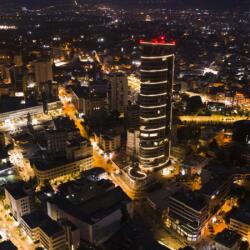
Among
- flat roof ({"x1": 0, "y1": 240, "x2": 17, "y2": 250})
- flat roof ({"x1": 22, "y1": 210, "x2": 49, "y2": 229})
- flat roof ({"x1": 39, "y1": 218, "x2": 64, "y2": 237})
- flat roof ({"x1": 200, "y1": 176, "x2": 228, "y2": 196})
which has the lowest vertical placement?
flat roof ({"x1": 22, "y1": 210, "x2": 49, "y2": 229})

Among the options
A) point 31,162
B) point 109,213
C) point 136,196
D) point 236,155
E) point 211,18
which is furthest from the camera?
point 211,18

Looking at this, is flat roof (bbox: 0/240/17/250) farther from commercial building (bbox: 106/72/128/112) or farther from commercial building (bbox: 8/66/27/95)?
commercial building (bbox: 8/66/27/95)

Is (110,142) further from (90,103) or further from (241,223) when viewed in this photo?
(241,223)

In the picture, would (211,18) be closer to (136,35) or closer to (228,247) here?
(136,35)

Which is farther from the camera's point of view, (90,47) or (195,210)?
(90,47)

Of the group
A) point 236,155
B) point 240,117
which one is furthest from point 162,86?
point 240,117

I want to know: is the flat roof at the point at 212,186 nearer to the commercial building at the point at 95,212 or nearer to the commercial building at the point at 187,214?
the commercial building at the point at 187,214

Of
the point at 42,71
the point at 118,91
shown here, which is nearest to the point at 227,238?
the point at 118,91

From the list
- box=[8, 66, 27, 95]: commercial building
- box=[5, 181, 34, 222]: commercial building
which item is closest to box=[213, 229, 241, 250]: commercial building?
box=[5, 181, 34, 222]: commercial building
